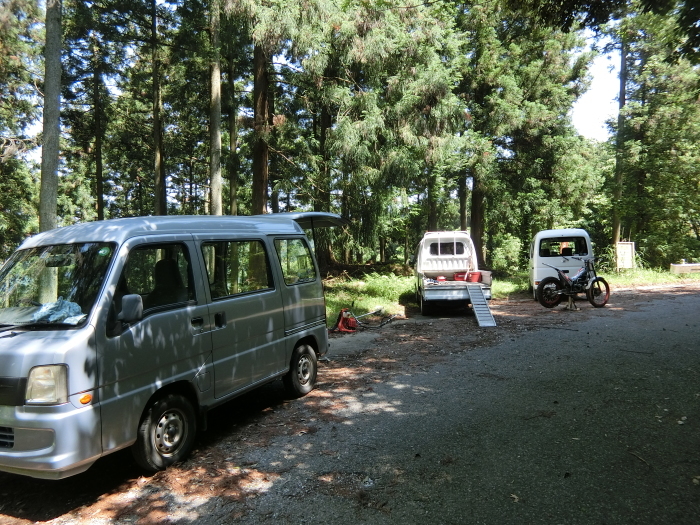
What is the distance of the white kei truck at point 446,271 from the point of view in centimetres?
1280

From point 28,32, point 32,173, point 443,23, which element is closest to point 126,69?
point 28,32

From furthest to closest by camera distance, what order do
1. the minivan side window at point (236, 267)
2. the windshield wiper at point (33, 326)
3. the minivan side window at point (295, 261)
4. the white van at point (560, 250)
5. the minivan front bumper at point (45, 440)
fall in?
the white van at point (560, 250)
the minivan side window at point (295, 261)
the minivan side window at point (236, 267)
the windshield wiper at point (33, 326)
the minivan front bumper at point (45, 440)

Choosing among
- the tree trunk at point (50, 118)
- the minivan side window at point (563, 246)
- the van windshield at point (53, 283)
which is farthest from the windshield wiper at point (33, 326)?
the minivan side window at point (563, 246)

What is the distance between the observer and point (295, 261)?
6.34 metres

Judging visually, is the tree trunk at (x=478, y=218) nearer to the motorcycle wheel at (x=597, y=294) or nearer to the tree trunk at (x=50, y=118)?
the motorcycle wheel at (x=597, y=294)

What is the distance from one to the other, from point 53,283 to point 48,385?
1022 millimetres

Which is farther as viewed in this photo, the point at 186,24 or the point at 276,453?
the point at 186,24

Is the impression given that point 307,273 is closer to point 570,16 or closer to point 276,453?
point 276,453

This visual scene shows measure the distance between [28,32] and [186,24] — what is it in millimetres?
6940

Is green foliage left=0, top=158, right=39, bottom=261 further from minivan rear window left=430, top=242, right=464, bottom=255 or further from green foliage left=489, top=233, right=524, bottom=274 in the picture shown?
green foliage left=489, top=233, right=524, bottom=274

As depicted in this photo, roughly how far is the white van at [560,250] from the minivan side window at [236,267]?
11481 millimetres

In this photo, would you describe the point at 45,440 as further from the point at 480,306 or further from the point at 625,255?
the point at 625,255

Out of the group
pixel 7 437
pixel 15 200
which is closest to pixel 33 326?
pixel 7 437

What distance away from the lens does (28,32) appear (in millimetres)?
15922
